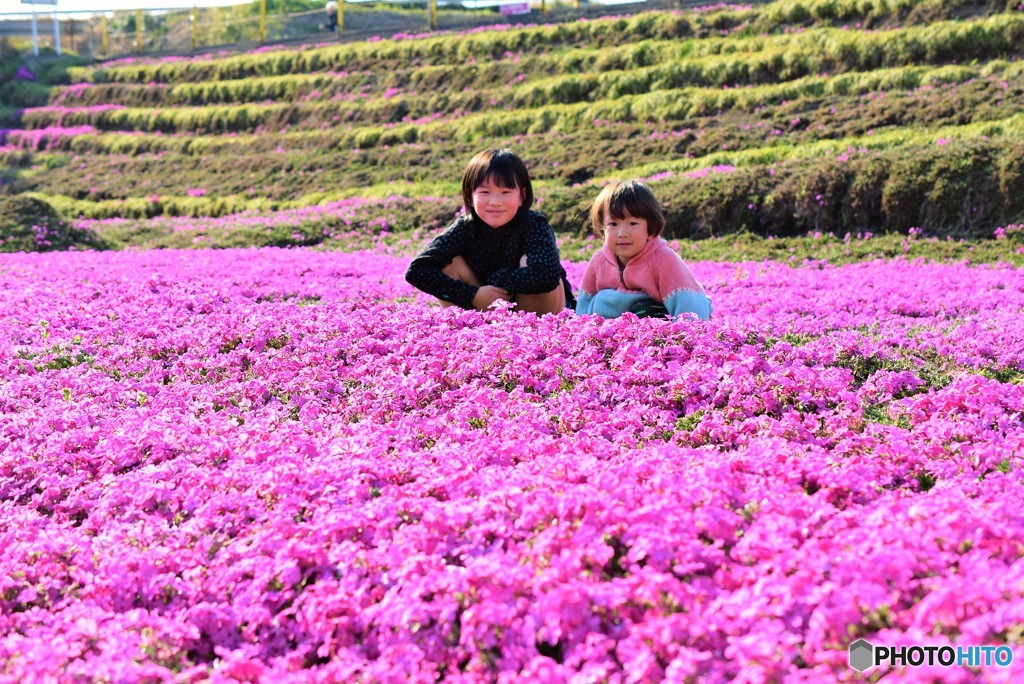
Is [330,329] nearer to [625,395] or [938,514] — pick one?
[625,395]

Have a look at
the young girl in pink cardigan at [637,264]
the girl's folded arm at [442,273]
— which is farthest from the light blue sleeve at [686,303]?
the girl's folded arm at [442,273]

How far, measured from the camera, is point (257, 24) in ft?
199

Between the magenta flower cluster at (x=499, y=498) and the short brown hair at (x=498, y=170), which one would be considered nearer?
the magenta flower cluster at (x=499, y=498)

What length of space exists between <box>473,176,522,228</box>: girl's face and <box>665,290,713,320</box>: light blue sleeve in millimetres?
1553

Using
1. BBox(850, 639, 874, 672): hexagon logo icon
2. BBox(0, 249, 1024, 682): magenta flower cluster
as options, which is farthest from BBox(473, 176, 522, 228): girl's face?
BBox(850, 639, 874, 672): hexagon logo icon

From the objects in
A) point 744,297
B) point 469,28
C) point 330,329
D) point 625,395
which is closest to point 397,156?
point 469,28

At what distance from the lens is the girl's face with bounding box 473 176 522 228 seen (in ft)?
27.7

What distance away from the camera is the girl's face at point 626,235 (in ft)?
26.5

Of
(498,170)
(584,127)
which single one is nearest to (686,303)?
(498,170)

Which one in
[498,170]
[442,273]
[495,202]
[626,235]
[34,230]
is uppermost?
[498,170]

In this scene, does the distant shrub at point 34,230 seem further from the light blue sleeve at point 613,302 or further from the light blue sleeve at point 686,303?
the light blue sleeve at point 686,303

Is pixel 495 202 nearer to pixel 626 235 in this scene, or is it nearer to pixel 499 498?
pixel 626 235

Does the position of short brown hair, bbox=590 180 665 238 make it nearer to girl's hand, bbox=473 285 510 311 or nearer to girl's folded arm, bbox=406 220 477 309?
girl's hand, bbox=473 285 510 311

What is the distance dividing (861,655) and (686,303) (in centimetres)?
514
